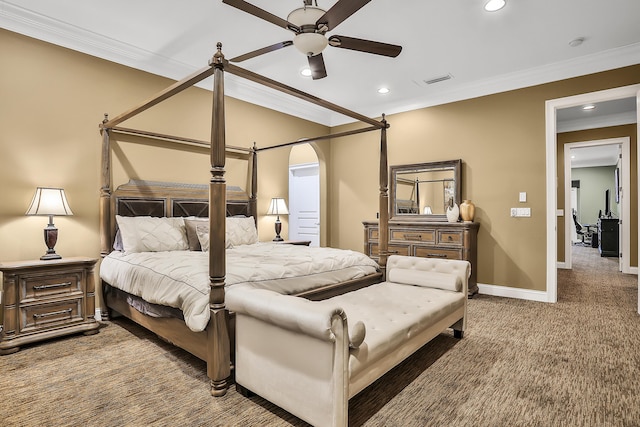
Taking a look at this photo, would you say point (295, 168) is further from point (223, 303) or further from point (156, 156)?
point (223, 303)

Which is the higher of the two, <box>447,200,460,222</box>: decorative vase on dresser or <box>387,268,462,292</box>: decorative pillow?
<box>447,200,460,222</box>: decorative vase on dresser

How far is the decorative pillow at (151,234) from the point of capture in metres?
3.38

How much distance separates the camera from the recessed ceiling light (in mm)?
2935

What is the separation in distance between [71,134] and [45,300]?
163 centimetres

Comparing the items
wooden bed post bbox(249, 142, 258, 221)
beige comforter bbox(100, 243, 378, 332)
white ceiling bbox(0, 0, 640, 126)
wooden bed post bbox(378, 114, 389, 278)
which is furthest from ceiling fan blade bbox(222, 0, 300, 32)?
wooden bed post bbox(249, 142, 258, 221)

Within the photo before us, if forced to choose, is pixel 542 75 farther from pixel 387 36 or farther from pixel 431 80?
pixel 387 36

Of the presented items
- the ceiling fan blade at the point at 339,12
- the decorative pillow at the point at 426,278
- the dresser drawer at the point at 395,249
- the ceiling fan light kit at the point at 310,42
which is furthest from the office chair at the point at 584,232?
the ceiling fan blade at the point at 339,12

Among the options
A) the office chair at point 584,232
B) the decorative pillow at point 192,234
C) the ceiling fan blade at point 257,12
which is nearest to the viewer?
the ceiling fan blade at point 257,12

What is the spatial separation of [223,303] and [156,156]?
8.83 ft

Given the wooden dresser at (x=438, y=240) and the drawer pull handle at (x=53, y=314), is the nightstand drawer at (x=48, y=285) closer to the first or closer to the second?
the drawer pull handle at (x=53, y=314)

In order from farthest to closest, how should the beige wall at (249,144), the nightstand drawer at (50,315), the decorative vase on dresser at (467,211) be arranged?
the decorative vase on dresser at (467,211) → the beige wall at (249,144) → the nightstand drawer at (50,315)

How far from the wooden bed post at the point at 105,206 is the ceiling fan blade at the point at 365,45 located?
2523mm

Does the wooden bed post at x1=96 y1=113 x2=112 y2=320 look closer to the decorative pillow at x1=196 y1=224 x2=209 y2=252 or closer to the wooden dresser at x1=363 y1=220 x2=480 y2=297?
the decorative pillow at x1=196 y1=224 x2=209 y2=252

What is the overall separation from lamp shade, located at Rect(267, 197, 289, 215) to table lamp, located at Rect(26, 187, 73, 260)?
260cm
